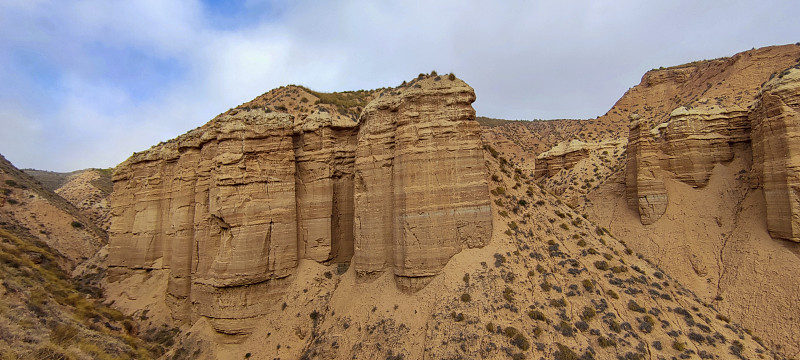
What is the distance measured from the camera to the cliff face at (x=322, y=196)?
15.9 metres

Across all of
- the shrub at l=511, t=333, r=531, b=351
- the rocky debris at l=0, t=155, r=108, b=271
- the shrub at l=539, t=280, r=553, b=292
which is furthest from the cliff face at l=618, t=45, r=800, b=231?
the rocky debris at l=0, t=155, r=108, b=271

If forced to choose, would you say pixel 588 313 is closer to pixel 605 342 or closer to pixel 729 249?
pixel 605 342

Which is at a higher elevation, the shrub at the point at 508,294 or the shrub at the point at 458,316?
the shrub at the point at 508,294

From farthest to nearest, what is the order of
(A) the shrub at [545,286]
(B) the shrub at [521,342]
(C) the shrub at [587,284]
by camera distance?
1. (C) the shrub at [587,284]
2. (A) the shrub at [545,286]
3. (B) the shrub at [521,342]

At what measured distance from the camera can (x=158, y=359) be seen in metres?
19.0

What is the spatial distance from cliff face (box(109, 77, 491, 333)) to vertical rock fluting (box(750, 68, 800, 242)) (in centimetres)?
1859

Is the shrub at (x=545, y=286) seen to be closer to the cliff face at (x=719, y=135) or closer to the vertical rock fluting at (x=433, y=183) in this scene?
the vertical rock fluting at (x=433, y=183)

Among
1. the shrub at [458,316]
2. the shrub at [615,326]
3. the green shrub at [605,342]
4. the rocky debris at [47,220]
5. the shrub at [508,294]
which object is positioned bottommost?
the green shrub at [605,342]

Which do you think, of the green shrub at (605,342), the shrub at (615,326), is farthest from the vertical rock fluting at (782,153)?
the green shrub at (605,342)

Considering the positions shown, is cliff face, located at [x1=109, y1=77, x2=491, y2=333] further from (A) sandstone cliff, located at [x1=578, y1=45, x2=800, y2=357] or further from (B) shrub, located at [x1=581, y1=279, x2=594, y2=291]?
(A) sandstone cliff, located at [x1=578, y1=45, x2=800, y2=357]

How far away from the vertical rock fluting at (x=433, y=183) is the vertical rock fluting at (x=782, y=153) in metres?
18.6

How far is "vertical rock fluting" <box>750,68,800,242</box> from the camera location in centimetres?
1970

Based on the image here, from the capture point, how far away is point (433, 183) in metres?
15.9

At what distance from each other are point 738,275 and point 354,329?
2381 centimetres
